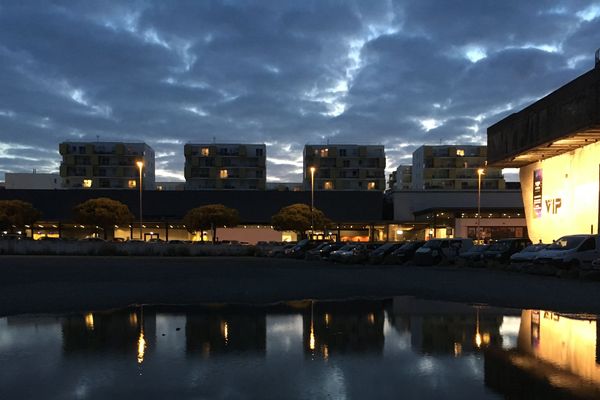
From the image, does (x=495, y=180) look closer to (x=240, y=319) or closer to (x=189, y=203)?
(x=189, y=203)

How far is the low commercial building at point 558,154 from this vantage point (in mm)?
30062

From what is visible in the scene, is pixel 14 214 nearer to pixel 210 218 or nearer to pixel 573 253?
pixel 210 218

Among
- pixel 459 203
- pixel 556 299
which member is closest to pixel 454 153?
pixel 459 203

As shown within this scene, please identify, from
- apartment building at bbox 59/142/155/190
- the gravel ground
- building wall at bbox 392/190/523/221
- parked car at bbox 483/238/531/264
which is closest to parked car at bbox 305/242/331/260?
parked car at bbox 483/238/531/264

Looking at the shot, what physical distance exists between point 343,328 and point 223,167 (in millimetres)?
104734

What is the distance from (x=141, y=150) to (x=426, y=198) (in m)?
60.3

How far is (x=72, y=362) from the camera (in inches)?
281

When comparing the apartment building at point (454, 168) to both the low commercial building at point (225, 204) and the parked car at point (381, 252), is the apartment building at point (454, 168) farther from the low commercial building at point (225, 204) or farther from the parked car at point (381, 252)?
the parked car at point (381, 252)

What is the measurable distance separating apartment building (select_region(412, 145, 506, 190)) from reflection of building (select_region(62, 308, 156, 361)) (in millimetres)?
111841

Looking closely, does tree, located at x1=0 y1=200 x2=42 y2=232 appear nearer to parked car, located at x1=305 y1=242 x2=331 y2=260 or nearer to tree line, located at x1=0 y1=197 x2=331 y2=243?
tree line, located at x1=0 y1=197 x2=331 y2=243

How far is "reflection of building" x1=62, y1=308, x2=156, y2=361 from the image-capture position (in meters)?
7.99

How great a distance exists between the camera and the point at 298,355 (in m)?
7.61

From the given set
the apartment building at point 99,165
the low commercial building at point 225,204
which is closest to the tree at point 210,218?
the low commercial building at point 225,204

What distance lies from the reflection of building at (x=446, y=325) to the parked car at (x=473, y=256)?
1586 centimetres
